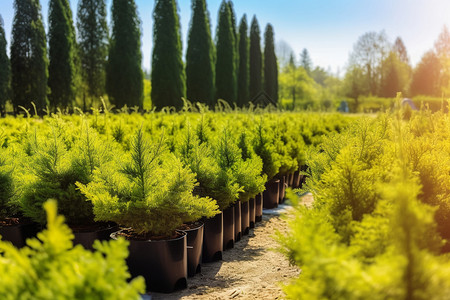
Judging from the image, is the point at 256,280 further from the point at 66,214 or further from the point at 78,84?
the point at 78,84

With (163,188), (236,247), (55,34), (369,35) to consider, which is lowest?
(236,247)

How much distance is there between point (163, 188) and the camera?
3.54 meters

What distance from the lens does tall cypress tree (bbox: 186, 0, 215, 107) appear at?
28.0 m

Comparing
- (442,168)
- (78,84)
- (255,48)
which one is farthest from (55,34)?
(442,168)

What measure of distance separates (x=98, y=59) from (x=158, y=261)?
24.3 meters

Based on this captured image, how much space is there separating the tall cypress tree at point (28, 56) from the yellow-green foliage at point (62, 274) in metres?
22.3

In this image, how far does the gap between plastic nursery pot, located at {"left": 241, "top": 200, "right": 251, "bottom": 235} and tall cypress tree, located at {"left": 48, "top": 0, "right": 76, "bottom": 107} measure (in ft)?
65.6

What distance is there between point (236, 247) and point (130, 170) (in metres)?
2.35

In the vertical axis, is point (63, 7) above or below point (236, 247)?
above

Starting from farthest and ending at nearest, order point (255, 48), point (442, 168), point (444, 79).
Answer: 1. point (444, 79)
2. point (255, 48)
3. point (442, 168)

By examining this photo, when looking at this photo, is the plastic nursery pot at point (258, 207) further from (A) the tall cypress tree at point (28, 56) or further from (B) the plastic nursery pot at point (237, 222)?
(A) the tall cypress tree at point (28, 56)

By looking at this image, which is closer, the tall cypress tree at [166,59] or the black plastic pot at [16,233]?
the black plastic pot at [16,233]

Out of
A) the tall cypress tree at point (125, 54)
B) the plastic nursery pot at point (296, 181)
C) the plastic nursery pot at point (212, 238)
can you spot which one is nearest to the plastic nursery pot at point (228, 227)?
the plastic nursery pot at point (212, 238)

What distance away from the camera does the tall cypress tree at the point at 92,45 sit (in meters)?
25.4
